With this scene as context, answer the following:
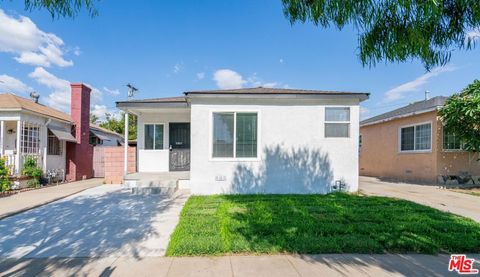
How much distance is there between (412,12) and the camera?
2.01 m

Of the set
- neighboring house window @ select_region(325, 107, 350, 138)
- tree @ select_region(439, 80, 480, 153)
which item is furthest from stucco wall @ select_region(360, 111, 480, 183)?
neighboring house window @ select_region(325, 107, 350, 138)

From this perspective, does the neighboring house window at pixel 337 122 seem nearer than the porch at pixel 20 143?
Yes

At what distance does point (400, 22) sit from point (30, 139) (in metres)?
15.3

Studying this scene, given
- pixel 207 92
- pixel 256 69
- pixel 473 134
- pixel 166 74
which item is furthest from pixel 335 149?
pixel 166 74

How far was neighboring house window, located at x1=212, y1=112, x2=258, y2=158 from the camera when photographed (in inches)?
363

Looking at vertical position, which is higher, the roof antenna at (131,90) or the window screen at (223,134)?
the roof antenna at (131,90)

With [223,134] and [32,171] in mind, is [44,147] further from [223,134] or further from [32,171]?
[223,134]

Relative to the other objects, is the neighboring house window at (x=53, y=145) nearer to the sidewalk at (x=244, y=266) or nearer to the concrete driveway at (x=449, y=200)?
the sidewalk at (x=244, y=266)

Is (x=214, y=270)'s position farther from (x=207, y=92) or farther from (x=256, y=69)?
(x=256, y=69)

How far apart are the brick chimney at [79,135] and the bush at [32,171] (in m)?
2.60

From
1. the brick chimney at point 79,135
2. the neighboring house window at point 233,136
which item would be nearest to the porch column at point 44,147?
the brick chimney at point 79,135

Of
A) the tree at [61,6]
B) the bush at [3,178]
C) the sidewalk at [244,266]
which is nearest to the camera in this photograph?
Result: the tree at [61,6]

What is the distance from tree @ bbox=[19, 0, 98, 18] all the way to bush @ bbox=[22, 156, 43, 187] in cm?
1240

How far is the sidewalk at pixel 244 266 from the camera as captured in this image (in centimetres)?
349
